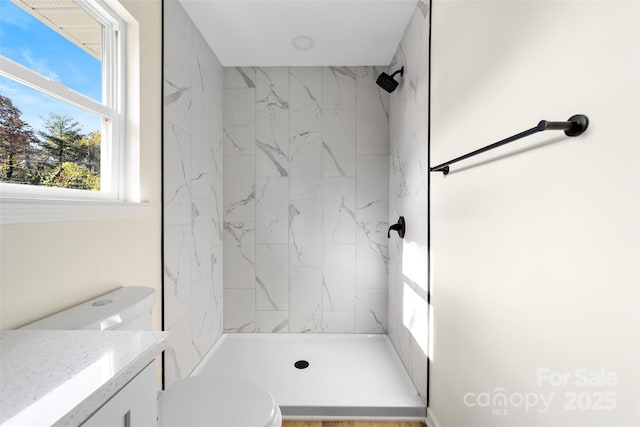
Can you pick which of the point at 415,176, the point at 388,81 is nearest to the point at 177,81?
the point at 388,81

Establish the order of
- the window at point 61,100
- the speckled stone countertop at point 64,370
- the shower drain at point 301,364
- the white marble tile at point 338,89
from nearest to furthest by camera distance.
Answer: the speckled stone countertop at point 64,370 → the window at point 61,100 → the shower drain at point 301,364 → the white marble tile at point 338,89

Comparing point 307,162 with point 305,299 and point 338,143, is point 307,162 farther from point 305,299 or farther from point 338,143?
point 305,299

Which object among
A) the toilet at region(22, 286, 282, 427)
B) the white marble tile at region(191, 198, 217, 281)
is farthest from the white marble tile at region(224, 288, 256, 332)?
the toilet at region(22, 286, 282, 427)

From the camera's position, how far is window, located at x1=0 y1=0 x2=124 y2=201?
855 millimetres

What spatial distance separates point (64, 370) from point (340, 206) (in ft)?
6.79

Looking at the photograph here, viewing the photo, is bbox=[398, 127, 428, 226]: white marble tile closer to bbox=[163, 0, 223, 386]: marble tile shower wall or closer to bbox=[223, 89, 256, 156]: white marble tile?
bbox=[223, 89, 256, 156]: white marble tile

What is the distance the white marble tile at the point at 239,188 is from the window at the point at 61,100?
3.91 ft

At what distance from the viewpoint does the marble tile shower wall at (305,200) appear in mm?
2475

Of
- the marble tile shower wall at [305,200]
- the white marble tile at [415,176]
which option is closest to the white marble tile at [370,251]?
the marble tile shower wall at [305,200]

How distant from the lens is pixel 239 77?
2.49 metres

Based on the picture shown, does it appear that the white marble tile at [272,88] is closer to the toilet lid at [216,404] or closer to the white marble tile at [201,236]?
the white marble tile at [201,236]

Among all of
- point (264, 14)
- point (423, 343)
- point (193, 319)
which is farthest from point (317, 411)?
point (264, 14)

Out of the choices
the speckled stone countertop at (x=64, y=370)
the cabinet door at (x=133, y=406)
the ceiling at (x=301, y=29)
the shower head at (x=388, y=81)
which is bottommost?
the cabinet door at (x=133, y=406)

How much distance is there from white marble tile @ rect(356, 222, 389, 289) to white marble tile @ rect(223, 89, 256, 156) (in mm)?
1134
